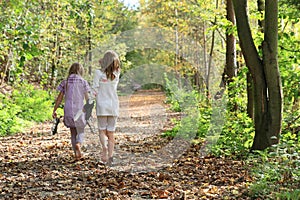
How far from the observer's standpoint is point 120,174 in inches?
298

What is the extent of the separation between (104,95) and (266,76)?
300 cm

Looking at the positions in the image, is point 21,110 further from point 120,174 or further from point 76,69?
point 120,174

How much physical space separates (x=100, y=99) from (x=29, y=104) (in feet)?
31.1

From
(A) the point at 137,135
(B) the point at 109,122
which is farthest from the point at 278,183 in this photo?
(A) the point at 137,135

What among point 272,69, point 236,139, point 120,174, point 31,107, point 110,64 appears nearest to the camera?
point 120,174

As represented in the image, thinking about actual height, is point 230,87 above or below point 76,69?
below

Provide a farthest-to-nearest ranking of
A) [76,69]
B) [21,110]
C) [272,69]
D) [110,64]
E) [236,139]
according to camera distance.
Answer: [21,110]
[236,139]
[76,69]
[110,64]
[272,69]

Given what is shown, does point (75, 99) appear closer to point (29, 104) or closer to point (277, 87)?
point (277, 87)

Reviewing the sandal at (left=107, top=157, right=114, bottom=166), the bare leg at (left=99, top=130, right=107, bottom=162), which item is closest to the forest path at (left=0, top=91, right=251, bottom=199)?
the sandal at (left=107, top=157, right=114, bottom=166)

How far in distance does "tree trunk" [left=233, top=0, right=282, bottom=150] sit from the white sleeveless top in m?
2.59

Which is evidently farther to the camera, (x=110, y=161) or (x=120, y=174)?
(x=110, y=161)

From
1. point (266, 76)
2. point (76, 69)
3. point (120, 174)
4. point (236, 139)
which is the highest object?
point (76, 69)

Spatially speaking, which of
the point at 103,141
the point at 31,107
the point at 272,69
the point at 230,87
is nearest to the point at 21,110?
the point at 31,107

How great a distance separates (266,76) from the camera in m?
8.14
